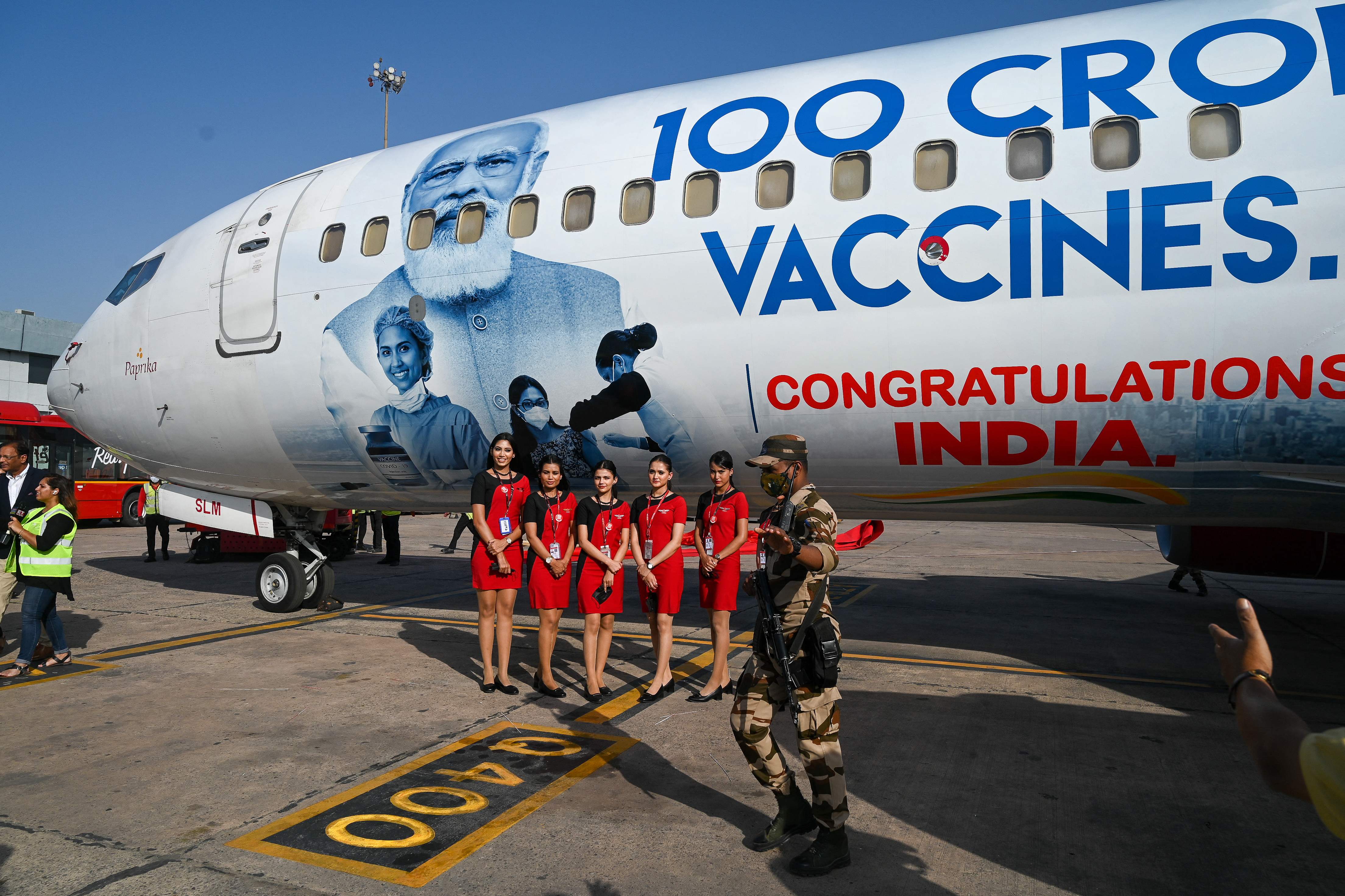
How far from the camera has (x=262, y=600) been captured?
1116cm

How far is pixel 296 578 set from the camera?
11047 mm

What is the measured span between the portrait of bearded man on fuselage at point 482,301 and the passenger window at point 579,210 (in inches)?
15.7

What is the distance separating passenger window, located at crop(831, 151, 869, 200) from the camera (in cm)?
694

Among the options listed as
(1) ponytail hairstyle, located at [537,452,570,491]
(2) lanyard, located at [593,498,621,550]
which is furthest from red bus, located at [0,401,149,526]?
(2) lanyard, located at [593,498,621,550]

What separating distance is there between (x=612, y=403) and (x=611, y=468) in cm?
98

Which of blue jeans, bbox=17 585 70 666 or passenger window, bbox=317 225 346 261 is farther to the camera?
passenger window, bbox=317 225 346 261

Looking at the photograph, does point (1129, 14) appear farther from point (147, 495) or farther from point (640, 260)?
point (147, 495)

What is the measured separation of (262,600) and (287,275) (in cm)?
440

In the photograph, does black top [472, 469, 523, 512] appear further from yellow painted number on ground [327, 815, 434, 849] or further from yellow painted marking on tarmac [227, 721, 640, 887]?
yellow painted number on ground [327, 815, 434, 849]

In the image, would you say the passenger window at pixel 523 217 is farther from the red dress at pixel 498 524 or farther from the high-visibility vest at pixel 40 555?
the high-visibility vest at pixel 40 555

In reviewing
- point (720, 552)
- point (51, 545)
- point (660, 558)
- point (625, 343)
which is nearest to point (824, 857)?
point (720, 552)

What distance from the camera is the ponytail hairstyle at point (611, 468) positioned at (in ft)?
23.4

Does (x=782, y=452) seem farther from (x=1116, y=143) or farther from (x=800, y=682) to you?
(x=1116, y=143)

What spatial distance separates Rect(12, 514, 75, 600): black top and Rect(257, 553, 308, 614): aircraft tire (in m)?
3.20
